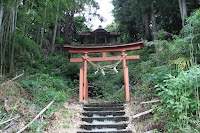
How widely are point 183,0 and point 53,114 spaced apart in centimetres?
748

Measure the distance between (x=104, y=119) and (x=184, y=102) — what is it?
2.65 m

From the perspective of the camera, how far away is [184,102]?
12.8 feet

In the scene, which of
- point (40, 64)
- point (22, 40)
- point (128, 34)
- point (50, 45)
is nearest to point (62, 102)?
point (22, 40)

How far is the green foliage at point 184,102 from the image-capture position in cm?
385

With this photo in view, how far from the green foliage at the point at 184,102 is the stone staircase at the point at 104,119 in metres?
1.36

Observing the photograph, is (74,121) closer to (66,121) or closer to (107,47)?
(66,121)

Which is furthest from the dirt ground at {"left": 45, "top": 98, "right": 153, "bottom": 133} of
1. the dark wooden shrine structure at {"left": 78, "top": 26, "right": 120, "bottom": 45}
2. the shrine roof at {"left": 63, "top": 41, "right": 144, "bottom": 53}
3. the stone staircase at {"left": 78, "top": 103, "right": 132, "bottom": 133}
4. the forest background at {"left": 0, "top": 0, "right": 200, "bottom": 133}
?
the dark wooden shrine structure at {"left": 78, "top": 26, "right": 120, "bottom": 45}

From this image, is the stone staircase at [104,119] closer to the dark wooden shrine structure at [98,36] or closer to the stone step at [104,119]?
the stone step at [104,119]

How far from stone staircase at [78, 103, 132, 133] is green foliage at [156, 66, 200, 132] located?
1.36m

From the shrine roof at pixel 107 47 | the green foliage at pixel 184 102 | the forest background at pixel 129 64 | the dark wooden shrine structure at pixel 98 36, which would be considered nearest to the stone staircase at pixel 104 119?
the forest background at pixel 129 64

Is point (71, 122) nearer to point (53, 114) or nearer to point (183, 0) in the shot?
point (53, 114)

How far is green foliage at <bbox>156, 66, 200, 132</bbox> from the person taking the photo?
152 inches

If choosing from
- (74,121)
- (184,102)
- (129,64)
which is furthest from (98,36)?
(184,102)

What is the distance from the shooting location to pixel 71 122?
18.4 feet
